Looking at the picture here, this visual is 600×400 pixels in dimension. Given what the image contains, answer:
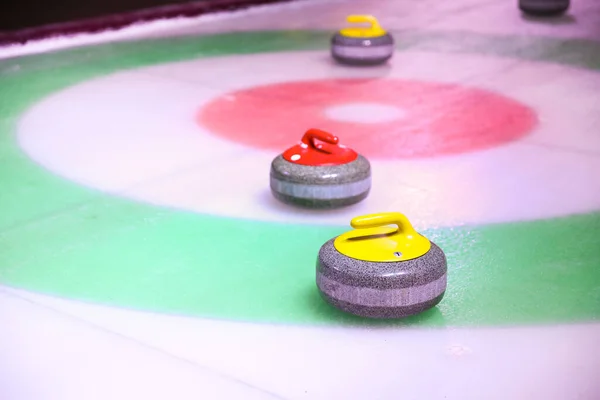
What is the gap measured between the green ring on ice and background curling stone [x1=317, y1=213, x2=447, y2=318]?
9 centimetres

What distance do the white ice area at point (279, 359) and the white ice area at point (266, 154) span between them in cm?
84

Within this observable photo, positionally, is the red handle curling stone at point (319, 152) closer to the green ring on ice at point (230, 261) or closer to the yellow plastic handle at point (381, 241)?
the green ring on ice at point (230, 261)

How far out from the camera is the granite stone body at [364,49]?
5.40 m

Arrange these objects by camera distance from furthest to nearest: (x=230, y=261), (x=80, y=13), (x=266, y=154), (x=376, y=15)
Answer: (x=376, y=15) → (x=80, y=13) → (x=266, y=154) → (x=230, y=261)

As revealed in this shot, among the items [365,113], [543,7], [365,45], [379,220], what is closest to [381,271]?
[379,220]

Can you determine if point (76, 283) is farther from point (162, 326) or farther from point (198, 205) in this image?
point (198, 205)

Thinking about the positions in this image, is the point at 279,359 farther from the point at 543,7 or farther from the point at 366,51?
the point at 543,7

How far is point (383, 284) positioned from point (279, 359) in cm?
34

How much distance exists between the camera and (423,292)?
2.36m

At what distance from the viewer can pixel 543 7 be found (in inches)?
280

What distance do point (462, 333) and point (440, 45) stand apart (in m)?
4.14

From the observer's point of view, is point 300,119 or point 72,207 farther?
point 300,119

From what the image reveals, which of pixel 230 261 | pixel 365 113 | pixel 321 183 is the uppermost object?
pixel 321 183

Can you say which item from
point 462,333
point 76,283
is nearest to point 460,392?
point 462,333
